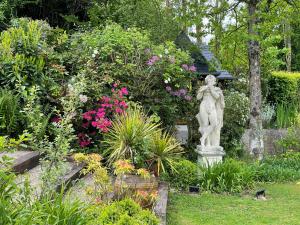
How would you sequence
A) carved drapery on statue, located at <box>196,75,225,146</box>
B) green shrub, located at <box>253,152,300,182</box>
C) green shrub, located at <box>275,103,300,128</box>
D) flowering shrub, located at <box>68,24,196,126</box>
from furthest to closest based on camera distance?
green shrub, located at <box>275,103,300,128</box> → flowering shrub, located at <box>68,24,196,126</box> → green shrub, located at <box>253,152,300,182</box> → carved drapery on statue, located at <box>196,75,225,146</box>

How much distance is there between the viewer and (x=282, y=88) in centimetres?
1814

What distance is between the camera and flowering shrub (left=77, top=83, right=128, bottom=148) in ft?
28.5

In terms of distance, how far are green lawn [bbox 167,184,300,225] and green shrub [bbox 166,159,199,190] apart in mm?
436

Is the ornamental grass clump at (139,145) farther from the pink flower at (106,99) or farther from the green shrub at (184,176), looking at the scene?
the pink flower at (106,99)

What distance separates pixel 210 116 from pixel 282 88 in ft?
33.2

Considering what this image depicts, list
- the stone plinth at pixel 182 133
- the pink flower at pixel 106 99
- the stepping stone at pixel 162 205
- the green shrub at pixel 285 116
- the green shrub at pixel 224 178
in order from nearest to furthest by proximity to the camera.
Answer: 1. the stepping stone at pixel 162 205
2. the green shrub at pixel 224 178
3. the pink flower at pixel 106 99
4. the stone plinth at pixel 182 133
5. the green shrub at pixel 285 116

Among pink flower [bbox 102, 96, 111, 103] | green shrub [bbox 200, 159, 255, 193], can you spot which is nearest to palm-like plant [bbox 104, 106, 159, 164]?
pink flower [bbox 102, 96, 111, 103]

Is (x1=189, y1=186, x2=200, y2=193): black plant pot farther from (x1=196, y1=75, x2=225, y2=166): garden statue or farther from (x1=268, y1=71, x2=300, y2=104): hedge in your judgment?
(x1=268, y1=71, x2=300, y2=104): hedge

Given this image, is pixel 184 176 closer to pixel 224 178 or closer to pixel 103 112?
pixel 224 178

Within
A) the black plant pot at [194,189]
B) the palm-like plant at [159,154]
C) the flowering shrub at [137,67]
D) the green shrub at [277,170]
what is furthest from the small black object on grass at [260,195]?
the flowering shrub at [137,67]

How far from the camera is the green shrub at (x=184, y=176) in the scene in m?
8.25

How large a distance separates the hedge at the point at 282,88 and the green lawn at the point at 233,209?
1037 centimetres

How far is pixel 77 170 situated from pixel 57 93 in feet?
7.57

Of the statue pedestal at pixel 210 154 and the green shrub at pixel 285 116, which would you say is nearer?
the statue pedestal at pixel 210 154
